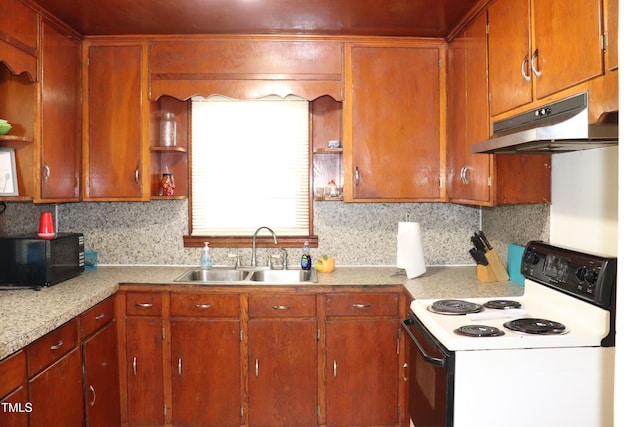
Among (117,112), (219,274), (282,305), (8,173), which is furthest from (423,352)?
(117,112)

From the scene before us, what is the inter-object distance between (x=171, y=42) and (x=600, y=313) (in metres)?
2.64

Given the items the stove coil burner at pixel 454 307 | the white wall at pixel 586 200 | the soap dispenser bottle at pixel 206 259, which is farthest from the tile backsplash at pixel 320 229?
the stove coil burner at pixel 454 307

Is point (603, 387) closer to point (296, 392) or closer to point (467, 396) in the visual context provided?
point (467, 396)

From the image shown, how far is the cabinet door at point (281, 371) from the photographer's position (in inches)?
111

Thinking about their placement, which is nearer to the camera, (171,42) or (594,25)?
(594,25)

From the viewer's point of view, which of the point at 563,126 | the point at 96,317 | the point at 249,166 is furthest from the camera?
the point at 249,166

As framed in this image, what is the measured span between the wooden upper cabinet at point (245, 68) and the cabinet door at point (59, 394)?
1.61 metres

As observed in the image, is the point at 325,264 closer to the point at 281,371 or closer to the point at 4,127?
the point at 281,371

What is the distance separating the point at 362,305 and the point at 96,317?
1.39m

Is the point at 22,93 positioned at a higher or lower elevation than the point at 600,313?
higher

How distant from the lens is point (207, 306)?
2.82m

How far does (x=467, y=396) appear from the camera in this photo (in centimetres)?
169

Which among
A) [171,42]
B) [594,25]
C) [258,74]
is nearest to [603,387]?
[594,25]

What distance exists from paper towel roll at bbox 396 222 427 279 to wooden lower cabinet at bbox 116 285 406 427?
21 cm
